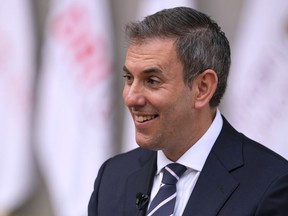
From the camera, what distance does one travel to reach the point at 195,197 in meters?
2.48

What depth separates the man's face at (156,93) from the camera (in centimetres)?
248

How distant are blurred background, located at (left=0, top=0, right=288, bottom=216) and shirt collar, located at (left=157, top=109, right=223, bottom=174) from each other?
3.27ft

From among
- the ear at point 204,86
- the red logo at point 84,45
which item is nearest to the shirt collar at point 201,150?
the ear at point 204,86

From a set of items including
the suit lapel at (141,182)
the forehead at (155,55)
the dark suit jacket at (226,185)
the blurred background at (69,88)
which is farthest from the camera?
the blurred background at (69,88)

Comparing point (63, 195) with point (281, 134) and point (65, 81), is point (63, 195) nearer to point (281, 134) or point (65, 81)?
point (65, 81)

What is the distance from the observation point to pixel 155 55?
2484 mm

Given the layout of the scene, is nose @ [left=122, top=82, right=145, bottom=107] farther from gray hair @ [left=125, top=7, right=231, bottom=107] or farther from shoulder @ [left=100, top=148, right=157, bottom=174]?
shoulder @ [left=100, top=148, right=157, bottom=174]

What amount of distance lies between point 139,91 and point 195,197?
413 millimetres

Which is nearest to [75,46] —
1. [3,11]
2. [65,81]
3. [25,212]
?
[65,81]

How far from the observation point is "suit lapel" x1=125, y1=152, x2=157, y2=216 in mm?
2645

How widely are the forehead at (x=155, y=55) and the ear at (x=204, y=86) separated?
0.37 ft

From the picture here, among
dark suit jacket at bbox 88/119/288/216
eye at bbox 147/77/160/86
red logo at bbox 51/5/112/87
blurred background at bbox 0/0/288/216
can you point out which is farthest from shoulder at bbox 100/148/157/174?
red logo at bbox 51/5/112/87

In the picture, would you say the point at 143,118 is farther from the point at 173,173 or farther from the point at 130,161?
the point at 130,161

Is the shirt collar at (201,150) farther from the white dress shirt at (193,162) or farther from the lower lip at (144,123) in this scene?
the lower lip at (144,123)
